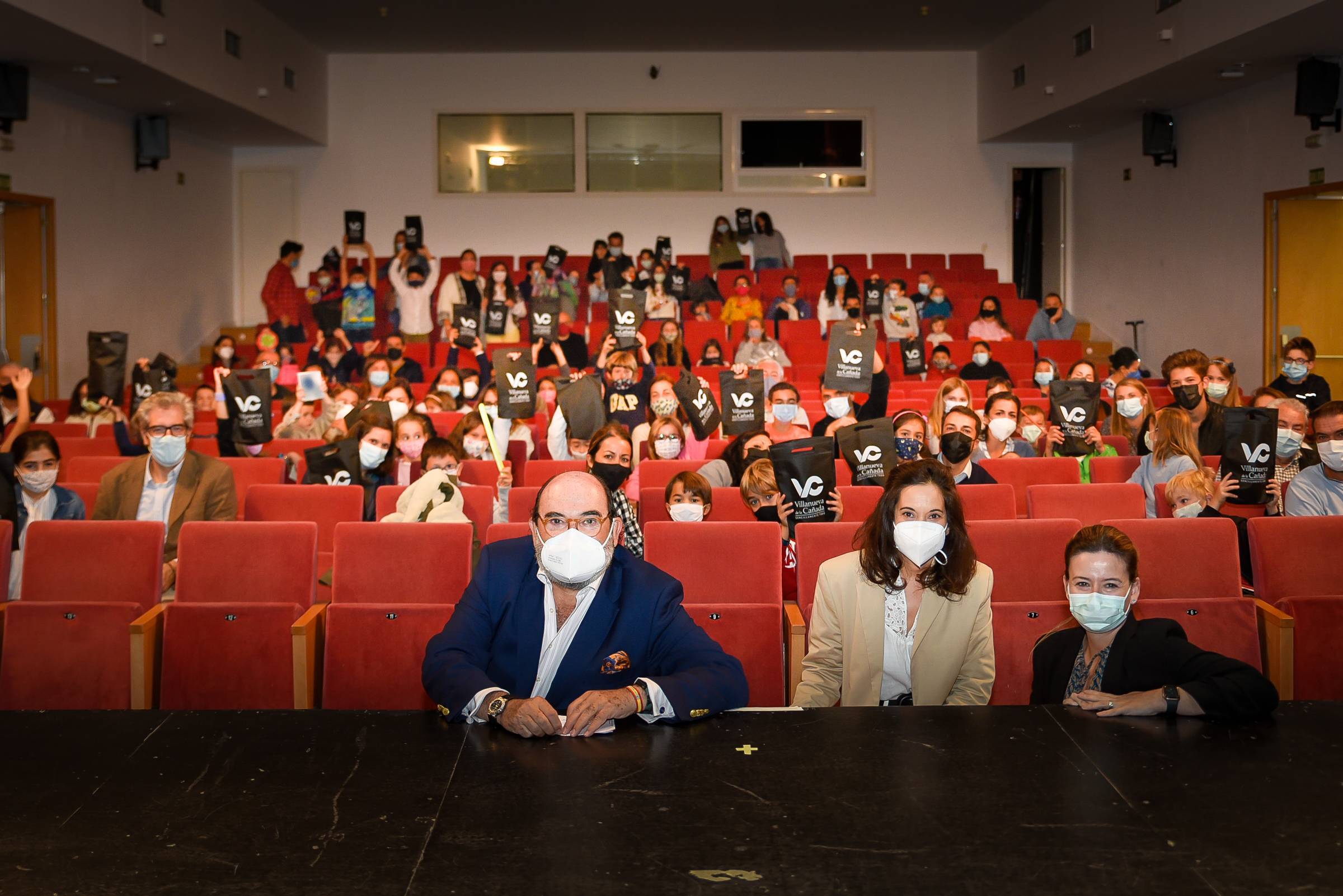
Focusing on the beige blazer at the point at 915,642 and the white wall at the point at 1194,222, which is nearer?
the beige blazer at the point at 915,642

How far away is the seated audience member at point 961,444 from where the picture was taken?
5.09 metres

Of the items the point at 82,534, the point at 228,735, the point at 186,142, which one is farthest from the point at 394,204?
the point at 228,735

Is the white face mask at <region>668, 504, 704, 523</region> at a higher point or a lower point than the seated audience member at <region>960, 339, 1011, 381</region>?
lower

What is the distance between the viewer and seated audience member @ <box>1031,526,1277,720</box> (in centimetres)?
234

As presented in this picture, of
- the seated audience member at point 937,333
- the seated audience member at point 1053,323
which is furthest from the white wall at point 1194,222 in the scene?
the seated audience member at point 937,333

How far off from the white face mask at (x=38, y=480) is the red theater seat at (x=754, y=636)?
9.06 feet

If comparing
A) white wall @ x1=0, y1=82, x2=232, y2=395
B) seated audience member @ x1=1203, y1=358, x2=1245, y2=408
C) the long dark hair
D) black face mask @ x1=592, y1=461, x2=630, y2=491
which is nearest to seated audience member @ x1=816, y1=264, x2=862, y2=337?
seated audience member @ x1=1203, y1=358, x2=1245, y2=408

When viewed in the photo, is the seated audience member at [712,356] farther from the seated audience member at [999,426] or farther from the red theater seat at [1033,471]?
the red theater seat at [1033,471]

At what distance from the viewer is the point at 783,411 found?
6.30 m

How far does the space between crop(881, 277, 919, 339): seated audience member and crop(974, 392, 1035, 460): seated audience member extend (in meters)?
6.00

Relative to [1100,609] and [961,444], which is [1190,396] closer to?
[961,444]

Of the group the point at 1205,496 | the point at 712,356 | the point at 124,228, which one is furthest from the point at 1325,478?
the point at 124,228

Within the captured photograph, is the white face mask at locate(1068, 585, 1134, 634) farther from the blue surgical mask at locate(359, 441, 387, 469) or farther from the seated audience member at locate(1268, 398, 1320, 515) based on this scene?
the blue surgical mask at locate(359, 441, 387, 469)

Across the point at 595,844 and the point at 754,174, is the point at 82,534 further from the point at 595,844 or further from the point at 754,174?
the point at 754,174
